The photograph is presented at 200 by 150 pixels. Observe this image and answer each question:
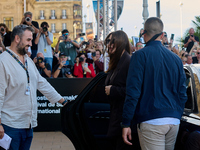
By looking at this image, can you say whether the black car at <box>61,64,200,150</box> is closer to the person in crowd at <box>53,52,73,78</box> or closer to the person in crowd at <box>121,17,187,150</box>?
the person in crowd at <box>121,17,187,150</box>

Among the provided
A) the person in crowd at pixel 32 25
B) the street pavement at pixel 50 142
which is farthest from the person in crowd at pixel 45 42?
the street pavement at pixel 50 142

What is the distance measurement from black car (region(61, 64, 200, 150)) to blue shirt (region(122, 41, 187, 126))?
Answer: 422 mm

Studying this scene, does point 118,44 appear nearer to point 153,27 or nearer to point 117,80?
point 117,80

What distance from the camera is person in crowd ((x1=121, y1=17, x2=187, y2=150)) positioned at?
3021mm

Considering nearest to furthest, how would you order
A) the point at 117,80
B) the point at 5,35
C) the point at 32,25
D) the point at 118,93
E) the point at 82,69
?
1. the point at 118,93
2. the point at 117,80
3. the point at 82,69
4. the point at 32,25
5. the point at 5,35

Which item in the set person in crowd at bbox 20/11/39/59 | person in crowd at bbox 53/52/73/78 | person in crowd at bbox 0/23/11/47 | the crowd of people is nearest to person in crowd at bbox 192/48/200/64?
person in crowd at bbox 53/52/73/78

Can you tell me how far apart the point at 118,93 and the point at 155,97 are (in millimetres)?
572

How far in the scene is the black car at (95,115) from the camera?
138 inches

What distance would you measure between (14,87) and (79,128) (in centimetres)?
99

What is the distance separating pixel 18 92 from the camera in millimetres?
3777

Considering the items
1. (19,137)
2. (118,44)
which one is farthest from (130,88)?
(19,137)

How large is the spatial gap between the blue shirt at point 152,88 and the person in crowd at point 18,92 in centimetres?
126

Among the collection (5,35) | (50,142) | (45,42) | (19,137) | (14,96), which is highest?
(5,35)

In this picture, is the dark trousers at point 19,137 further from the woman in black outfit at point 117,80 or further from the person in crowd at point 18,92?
the woman in black outfit at point 117,80
